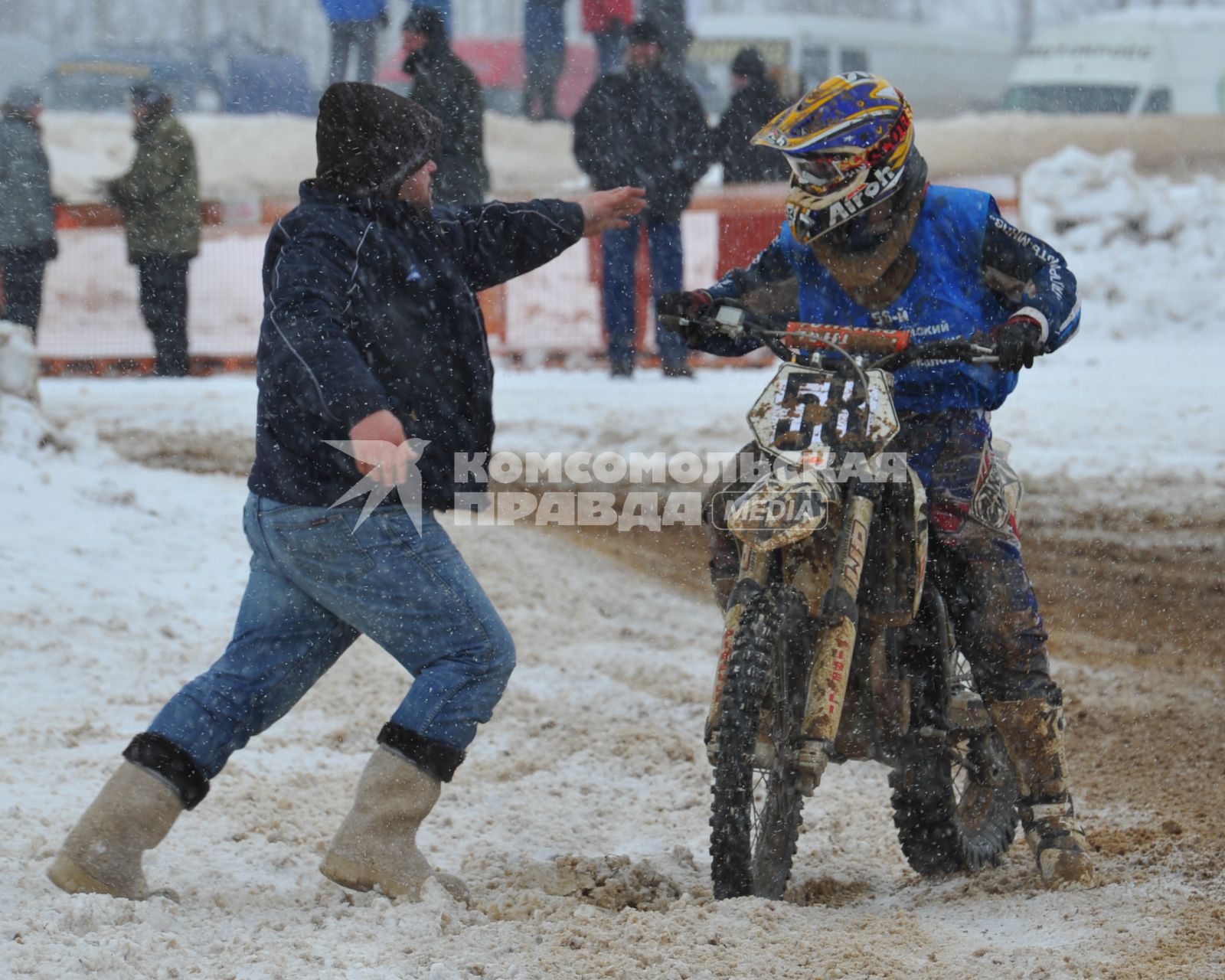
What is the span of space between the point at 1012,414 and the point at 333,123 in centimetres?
883

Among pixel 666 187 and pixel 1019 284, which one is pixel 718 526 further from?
pixel 666 187

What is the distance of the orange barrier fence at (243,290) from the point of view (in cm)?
1421

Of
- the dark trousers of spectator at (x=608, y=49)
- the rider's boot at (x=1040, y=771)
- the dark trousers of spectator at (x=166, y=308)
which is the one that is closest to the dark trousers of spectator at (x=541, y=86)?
the dark trousers of spectator at (x=608, y=49)

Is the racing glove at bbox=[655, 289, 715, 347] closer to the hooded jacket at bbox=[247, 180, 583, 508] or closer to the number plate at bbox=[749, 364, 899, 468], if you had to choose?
the number plate at bbox=[749, 364, 899, 468]

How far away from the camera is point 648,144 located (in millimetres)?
11875

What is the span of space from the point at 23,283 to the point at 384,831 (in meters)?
10.1

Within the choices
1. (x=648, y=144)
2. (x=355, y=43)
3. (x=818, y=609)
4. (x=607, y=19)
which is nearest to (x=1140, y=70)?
(x=607, y=19)

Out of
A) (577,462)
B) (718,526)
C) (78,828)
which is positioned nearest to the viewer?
(78,828)

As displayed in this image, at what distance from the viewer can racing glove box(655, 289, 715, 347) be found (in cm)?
421

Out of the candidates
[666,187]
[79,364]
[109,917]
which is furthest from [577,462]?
[109,917]

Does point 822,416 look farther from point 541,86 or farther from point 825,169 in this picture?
point 541,86

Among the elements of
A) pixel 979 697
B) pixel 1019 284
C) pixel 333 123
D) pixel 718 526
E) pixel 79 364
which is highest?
pixel 333 123

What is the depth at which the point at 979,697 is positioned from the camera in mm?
4254

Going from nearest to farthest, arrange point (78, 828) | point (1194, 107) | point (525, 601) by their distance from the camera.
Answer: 1. point (78, 828)
2. point (525, 601)
3. point (1194, 107)
